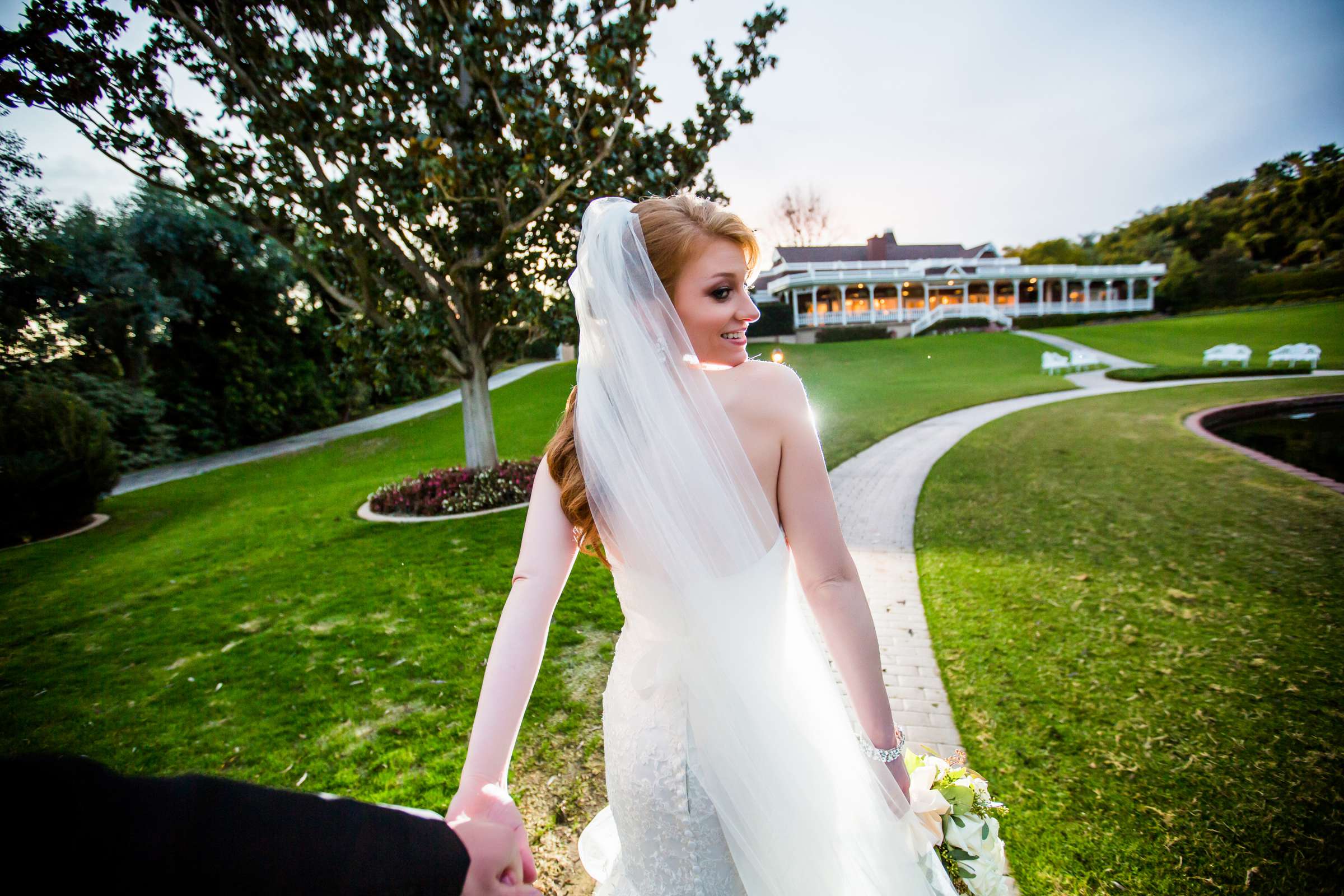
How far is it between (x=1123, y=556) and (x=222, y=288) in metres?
25.2

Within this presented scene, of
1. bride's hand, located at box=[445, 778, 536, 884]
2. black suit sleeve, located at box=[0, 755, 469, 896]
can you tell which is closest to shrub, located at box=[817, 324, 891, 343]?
bride's hand, located at box=[445, 778, 536, 884]

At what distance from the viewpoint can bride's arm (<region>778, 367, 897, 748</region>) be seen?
4.79 feet

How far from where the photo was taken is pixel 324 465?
50.1 feet

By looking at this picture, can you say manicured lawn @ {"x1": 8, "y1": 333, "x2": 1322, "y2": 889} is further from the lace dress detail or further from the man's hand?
the man's hand

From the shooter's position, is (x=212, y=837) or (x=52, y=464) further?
(x=52, y=464)

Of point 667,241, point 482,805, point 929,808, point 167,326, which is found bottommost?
point 929,808

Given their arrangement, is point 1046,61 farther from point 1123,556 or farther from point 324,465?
point 324,465

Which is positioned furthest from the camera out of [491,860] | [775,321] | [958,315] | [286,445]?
[958,315]

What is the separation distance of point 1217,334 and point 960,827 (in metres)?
33.2

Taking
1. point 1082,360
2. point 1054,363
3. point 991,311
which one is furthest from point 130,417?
point 991,311

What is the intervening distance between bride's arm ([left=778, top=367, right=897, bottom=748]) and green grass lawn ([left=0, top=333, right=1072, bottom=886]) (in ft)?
7.30

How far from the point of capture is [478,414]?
31.4 ft

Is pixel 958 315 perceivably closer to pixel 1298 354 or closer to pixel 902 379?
pixel 902 379

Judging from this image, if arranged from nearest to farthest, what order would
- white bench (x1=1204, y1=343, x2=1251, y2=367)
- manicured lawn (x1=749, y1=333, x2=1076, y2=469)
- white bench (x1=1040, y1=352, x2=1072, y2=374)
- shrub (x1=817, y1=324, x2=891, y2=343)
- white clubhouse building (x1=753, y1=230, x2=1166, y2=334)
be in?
manicured lawn (x1=749, y1=333, x2=1076, y2=469), white bench (x1=1204, y1=343, x2=1251, y2=367), white bench (x1=1040, y1=352, x2=1072, y2=374), shrub (x1=817, y1=324, x2=891, y2=343), white clubhouse building (x1=753, y1=230, x2=1166, y2=334)
